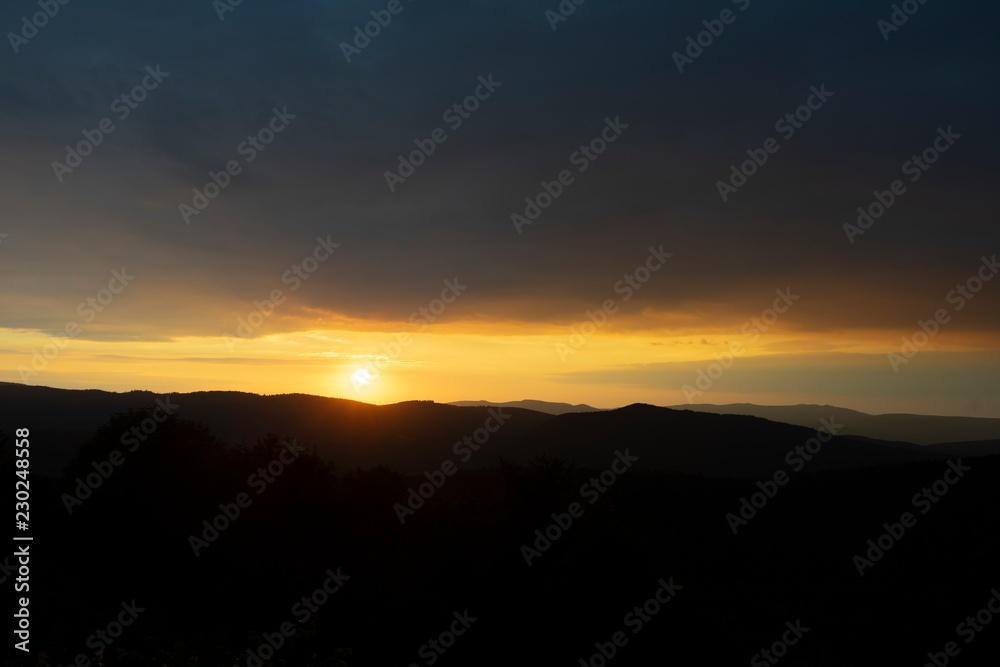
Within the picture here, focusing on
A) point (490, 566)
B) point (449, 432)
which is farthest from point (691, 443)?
point (490, 566)

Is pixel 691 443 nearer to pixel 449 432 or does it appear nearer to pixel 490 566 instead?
pixel 449 432

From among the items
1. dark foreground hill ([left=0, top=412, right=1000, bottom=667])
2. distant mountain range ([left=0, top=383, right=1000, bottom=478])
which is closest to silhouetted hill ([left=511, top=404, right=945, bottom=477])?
distant mountain range ([left=0, top=383, right=1000, bottom=478])

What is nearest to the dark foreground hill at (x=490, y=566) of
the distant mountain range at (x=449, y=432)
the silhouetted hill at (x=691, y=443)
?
the distant mountain range at (x=449, y=432)

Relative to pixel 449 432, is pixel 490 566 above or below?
below

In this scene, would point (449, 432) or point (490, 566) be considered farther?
point (449, 432)

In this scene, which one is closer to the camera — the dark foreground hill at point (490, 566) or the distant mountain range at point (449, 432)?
the dark foreground hill at point (490, 566)

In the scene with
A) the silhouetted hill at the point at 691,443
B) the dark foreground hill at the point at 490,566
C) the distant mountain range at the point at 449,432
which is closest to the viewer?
the dark foreground hill at the point at 490,566

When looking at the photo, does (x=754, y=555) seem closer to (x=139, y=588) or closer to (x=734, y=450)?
(x=139, y=588)

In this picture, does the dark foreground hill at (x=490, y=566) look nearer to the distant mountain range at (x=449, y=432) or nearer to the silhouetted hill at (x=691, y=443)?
the distant mountain range at (x=449, y=432)
